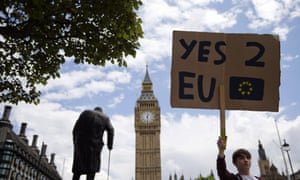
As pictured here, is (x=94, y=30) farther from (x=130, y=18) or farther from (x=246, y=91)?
(x=246, y=91)

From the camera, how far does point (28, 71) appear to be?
798 cm

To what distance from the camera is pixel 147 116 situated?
7300 cm

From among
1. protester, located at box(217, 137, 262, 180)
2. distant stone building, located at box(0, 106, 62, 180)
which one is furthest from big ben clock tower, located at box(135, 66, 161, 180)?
protester, located at box(217, 137, 262, 180)

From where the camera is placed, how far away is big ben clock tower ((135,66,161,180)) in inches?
2731

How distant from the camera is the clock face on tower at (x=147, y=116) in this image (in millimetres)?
72438

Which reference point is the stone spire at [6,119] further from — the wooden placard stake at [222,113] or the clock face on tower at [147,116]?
the wooden placard stake at [222,113]

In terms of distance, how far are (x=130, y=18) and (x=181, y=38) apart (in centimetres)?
255

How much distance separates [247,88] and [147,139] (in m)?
69.1

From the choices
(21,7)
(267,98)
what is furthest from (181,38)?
(21,7)

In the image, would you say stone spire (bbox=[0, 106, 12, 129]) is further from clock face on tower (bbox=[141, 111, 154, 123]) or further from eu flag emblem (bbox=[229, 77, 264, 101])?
eu flag emblem (bbox=[229, 77, 264, 101])

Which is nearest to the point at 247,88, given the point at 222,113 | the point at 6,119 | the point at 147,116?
the point at 222,113

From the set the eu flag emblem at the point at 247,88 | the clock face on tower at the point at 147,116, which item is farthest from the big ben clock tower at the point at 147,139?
the eu flag emblem at the point at 247,88

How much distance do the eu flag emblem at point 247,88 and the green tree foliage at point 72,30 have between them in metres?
3.05

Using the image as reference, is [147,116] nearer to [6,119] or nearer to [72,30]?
[6,119]
